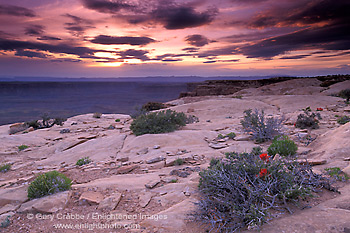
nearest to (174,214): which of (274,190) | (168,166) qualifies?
(274,190)

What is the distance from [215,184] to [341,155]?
12.2 feet

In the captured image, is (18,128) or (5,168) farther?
(18,128)

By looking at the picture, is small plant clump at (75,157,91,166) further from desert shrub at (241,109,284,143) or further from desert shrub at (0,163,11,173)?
desert shrub at (241,109,284,143)

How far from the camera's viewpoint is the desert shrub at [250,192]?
2.90 meters

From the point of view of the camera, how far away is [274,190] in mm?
3371

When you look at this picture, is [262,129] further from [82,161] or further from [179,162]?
[82,161]

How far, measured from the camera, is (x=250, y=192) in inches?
124

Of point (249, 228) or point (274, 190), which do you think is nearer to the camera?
point (249, 228)

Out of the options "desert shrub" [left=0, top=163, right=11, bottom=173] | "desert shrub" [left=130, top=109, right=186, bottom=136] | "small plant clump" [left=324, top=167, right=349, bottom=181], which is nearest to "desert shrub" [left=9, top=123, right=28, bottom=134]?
"desert shrub" [left=0, top=163, right=11, bottom=173]

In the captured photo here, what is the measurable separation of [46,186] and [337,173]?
19.0ft

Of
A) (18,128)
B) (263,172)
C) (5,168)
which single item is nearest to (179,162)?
(263,172)

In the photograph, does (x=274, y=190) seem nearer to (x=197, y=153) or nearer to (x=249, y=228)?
(x=249, y=228)

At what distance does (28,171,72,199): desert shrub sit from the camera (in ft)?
14.4

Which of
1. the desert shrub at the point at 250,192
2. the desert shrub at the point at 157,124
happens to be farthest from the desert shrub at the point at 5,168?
the desert shrub at the point at 250,192
